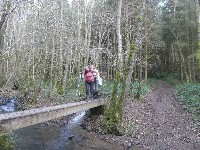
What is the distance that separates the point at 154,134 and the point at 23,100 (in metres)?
10.6

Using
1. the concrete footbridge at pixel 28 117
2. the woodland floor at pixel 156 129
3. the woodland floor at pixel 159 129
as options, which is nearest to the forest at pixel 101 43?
the woodland floor at pixel 159 129

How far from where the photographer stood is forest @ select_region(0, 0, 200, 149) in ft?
83.1

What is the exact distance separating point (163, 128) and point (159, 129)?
35cm

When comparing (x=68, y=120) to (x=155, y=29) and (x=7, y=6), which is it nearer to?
(x=7, y=6)

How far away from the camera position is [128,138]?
47.1ft

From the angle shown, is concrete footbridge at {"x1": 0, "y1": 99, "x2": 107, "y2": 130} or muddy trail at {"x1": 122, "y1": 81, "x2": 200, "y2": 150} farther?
muddy trail at {"x1": 122, "y1": 81, "x2": 200, "y2": 150}

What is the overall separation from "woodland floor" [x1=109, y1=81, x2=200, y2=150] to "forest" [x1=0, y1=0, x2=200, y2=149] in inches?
88.8

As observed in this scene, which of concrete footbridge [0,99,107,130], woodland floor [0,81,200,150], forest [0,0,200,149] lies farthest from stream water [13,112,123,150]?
forest [0,0,200,149]

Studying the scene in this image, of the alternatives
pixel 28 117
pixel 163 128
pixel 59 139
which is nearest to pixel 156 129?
pixel 163 128

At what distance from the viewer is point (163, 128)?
635 inches

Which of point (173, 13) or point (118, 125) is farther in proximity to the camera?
point (173, 13)

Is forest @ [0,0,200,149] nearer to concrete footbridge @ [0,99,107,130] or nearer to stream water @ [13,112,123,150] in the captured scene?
stream water @ [13,112,123,150]

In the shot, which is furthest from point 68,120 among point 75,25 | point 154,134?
point 75,25

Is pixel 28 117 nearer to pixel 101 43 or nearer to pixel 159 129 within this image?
pixel 159 129
